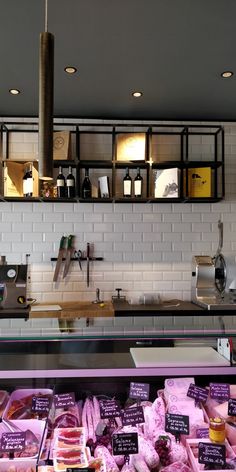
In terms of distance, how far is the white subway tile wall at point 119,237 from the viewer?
165 inches

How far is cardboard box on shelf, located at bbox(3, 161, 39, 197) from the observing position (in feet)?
12.8

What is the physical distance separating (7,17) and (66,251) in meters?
2.40

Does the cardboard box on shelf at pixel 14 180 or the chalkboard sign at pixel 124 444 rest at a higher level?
the cardboard box on shelf at pixel 14 180

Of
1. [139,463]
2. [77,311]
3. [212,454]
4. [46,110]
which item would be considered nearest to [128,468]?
[139,463]

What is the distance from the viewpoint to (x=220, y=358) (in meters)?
1.62

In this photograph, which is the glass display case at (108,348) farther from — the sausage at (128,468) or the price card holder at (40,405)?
the sausage at (128,468)

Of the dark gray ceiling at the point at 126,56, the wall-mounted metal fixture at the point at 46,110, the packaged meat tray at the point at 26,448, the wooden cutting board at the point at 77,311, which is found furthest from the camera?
the wooden cutting board at the point at 77,311

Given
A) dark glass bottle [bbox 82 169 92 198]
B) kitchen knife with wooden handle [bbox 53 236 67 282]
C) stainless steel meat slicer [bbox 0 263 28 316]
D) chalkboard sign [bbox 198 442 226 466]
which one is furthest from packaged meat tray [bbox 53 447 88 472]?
dark glass bottle [bbox 82 169 92 198]

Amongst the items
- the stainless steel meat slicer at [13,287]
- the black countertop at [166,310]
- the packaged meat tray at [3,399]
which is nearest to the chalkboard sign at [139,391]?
the packaged meat tray at [3,399]

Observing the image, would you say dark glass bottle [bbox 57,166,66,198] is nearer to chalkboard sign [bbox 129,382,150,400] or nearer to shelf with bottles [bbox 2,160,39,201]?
shelf with bottles [bbox 2,160,39,201]

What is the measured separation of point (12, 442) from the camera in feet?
4.23

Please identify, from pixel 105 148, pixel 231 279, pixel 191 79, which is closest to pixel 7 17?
Result: pixel 191 79

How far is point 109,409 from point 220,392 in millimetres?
478

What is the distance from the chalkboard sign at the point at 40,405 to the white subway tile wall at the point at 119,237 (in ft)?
8.83
